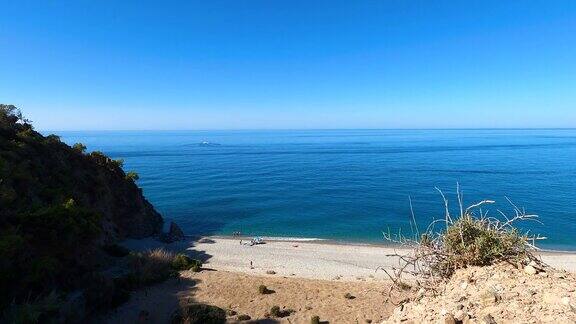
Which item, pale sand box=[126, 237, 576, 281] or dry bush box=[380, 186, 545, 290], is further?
pale sand box=[126, 237, 576, 281]

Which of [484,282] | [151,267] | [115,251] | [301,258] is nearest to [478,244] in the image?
[484,282]

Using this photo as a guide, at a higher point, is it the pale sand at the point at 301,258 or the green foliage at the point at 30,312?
the green foliage at the point at 30,312

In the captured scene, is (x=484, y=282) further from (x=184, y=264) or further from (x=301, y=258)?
(x=301, y=258)

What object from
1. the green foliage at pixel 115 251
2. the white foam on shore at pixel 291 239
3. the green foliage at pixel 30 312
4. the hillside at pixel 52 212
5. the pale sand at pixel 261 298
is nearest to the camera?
the green foliage at pixel 30 312

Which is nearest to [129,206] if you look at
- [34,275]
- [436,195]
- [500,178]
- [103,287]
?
[103,287]

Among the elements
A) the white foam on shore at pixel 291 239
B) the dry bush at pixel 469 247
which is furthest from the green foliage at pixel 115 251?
the dry bush at pixel 469 247

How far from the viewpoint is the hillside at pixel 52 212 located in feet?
60.4

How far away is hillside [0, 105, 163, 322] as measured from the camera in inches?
725

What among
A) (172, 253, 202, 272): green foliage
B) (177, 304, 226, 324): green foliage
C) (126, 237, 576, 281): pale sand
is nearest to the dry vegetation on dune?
(177, 304, 226, 324): green foliage

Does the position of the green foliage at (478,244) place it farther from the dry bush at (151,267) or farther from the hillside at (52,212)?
the dry bush at (151,267)

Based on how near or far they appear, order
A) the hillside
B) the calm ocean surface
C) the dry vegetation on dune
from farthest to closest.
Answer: the calm ocean surface, the hillside, the dry vegetation on dune

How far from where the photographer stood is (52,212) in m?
21.3

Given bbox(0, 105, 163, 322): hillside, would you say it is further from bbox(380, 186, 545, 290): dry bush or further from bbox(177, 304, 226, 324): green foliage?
bbox(380, 186, 545, 290): dry bush

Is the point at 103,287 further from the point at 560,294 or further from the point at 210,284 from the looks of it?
the point at 560,294
